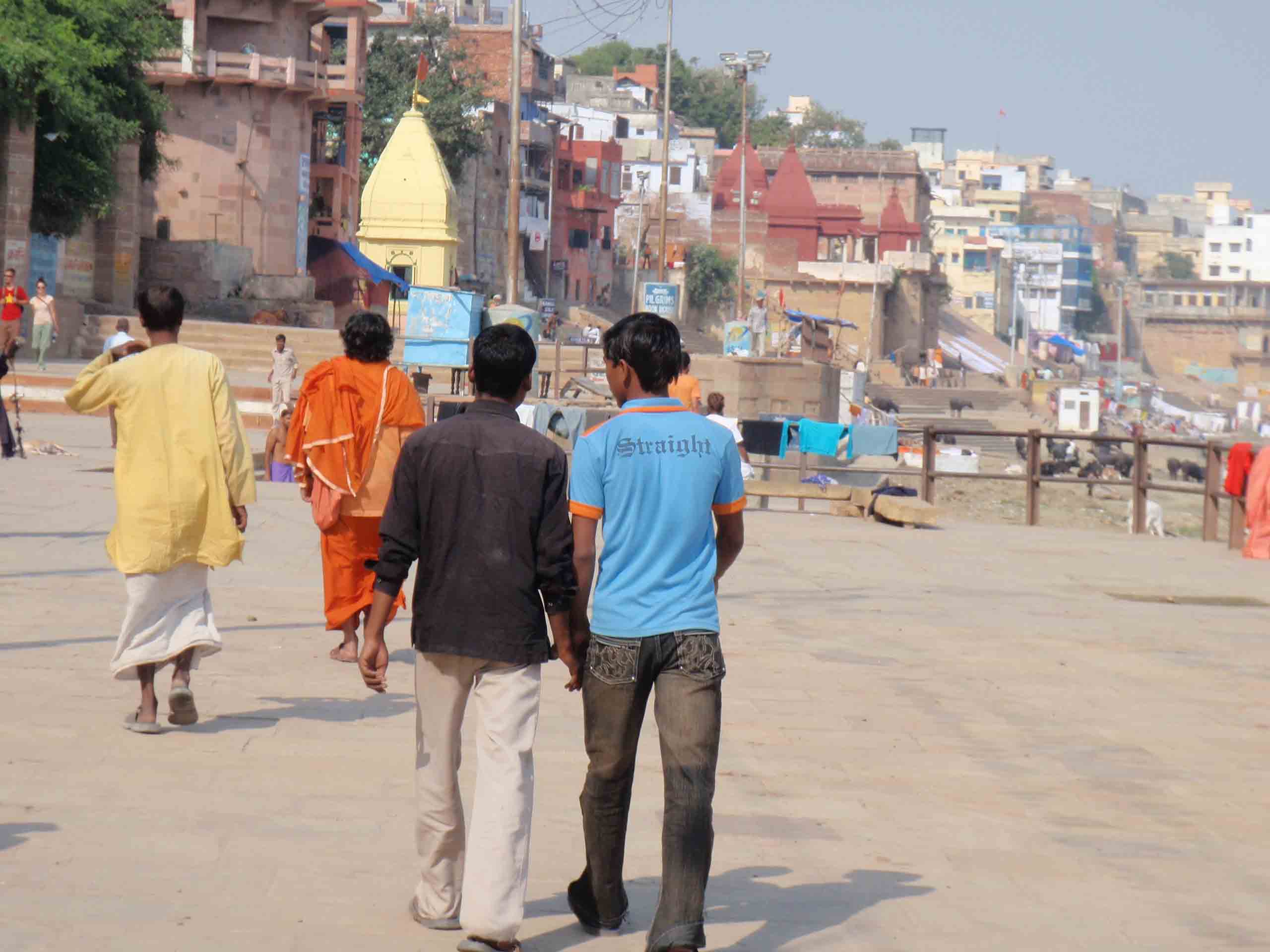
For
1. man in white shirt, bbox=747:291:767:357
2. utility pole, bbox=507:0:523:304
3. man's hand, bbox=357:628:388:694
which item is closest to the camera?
man's hand, bbox=357:628:388:694

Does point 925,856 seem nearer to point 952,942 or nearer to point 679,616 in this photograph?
point 952,942

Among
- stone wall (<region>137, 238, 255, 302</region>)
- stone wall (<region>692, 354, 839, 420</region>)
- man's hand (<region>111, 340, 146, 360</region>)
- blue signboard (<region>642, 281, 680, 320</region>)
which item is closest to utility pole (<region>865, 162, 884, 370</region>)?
stone wall (<region>692, 354, 839, 420</region>)

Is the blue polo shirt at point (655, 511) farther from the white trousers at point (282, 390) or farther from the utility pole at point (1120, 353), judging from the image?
the utility pole at point (1120, 353)

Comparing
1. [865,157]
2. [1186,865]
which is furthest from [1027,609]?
[865,157]

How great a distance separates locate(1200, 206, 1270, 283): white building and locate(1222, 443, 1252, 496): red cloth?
17004 centimetres

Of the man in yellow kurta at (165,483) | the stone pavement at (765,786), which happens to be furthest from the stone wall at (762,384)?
the man in yellow kurta at (165,483)

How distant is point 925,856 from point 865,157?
93577 millimetres

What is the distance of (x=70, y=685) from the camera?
6.87m

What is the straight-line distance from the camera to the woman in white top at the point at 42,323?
26094 millimetres

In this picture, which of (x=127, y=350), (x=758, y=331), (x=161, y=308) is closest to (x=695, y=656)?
(x=161, y=308)

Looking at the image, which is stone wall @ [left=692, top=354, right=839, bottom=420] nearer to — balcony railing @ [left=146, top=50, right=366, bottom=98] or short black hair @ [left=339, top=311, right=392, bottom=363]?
balcony railing @ [left=146, top=50, right=366, bottom=98]

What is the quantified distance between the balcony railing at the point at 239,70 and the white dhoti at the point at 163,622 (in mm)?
40676

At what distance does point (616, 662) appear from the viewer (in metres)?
4.04

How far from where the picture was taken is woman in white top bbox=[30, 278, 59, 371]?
26.1 m
